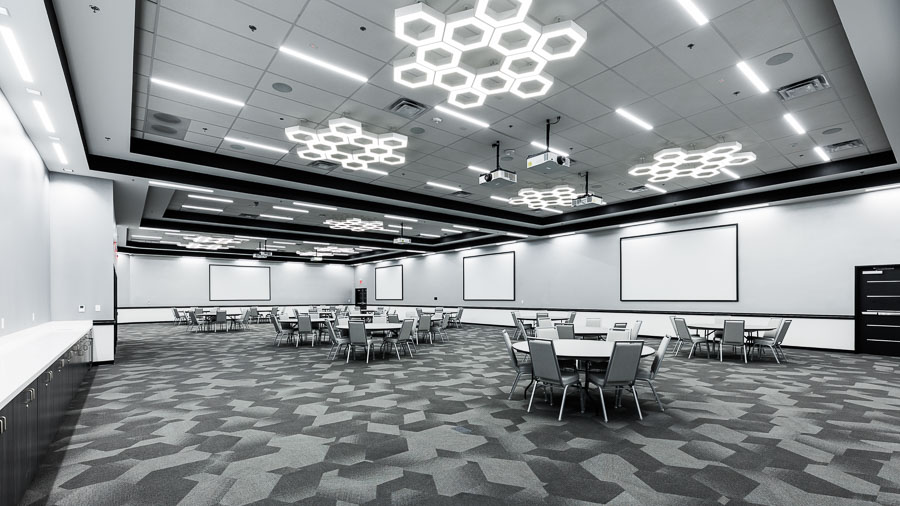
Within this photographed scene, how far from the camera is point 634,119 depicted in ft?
23.0

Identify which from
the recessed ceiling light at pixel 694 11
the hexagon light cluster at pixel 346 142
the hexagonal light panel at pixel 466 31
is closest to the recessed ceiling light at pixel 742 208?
the recessed ceiling light at pixel 694 11

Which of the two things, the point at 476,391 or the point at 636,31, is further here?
the point at 476,391

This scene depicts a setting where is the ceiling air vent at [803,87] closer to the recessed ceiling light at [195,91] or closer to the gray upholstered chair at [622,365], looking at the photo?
the gray upholstered chair at [622,365]

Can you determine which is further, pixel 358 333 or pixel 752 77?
pixel 358 333

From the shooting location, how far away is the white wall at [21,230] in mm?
5152

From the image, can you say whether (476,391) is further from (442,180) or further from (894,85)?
(894,85)

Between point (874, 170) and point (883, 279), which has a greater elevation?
point (874, 170)

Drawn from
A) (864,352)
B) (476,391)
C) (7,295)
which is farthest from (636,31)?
(864,352)

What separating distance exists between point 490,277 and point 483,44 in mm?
16302

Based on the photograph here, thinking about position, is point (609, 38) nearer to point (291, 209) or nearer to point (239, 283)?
point (291, 209)

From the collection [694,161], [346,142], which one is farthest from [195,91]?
[694,161]

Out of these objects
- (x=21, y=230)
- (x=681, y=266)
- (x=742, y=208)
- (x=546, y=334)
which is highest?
(x=742, y=208)

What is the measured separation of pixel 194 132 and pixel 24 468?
570cm

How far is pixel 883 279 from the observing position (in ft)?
32.0
